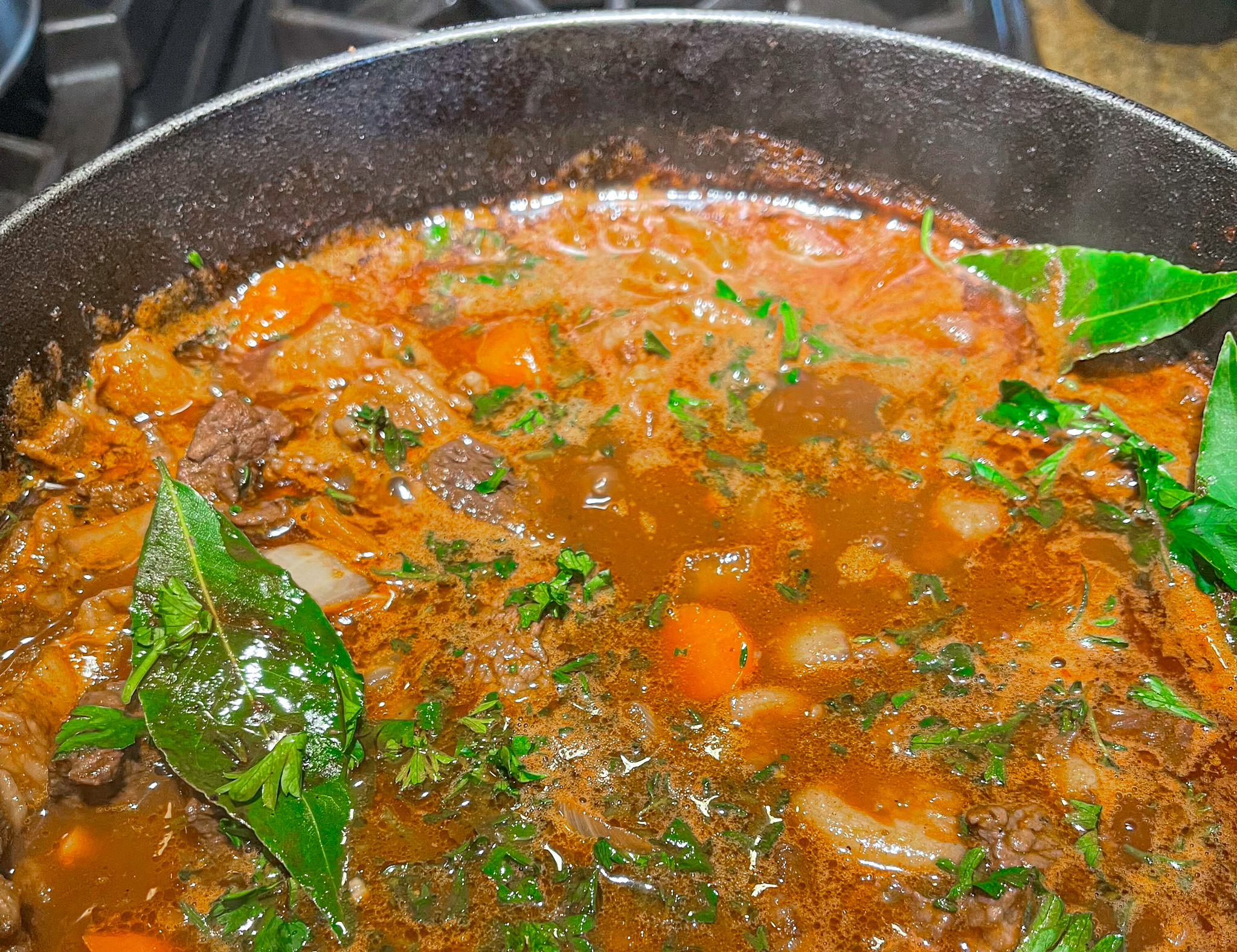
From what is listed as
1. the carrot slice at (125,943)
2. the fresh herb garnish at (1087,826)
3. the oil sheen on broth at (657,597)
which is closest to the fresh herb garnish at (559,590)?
the oil sheen on broth at (657,597)

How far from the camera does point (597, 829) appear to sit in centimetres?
191

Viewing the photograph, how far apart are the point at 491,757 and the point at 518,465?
861 millimetres

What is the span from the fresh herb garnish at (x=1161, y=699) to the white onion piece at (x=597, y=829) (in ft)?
3.78

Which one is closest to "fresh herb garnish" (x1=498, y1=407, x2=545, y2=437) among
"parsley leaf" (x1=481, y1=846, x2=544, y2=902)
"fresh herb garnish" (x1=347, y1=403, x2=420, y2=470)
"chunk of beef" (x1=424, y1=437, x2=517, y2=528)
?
"chunk of beef" (x1=424, y1=437, x2=517, y2=528)

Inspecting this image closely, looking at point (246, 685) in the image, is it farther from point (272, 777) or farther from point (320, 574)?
point (320, 574)

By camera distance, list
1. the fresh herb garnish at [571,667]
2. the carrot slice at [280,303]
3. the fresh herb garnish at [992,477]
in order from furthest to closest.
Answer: the carrot slice at [280,303]
the fresh herb garnish at [992,477]
the fresh herb garnish at [571,667]

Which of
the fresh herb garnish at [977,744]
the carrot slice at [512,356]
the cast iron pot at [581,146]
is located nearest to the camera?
the fresh herb garnish at [977,744]

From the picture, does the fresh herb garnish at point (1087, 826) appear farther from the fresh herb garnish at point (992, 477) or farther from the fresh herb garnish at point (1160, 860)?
the fresh herb garnish at point (992, 477)

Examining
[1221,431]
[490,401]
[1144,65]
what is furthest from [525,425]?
[1144,65]

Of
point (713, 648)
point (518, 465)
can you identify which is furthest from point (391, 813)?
point (518, 465)

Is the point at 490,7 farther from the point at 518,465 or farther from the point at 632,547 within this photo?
the point at 632,547

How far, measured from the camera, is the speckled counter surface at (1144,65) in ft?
13.0

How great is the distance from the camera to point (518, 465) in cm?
258

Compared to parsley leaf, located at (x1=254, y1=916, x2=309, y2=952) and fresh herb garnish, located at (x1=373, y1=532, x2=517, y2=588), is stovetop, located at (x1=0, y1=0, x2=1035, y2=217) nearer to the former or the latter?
fresh herb garnish, located at (x1=373, y1=532, x2=517, y2=588)
